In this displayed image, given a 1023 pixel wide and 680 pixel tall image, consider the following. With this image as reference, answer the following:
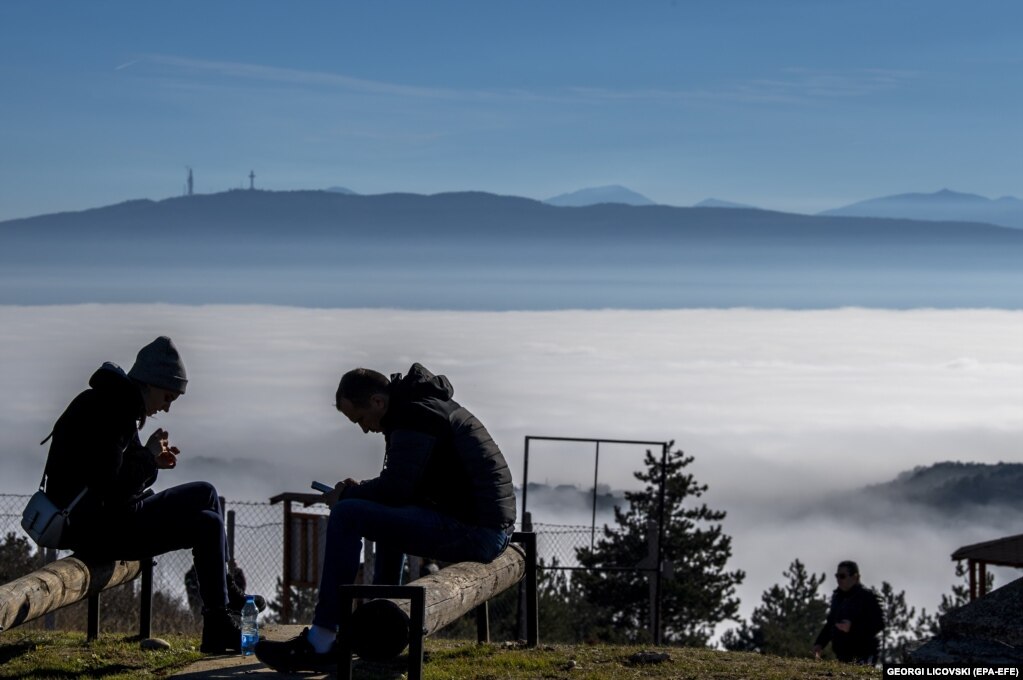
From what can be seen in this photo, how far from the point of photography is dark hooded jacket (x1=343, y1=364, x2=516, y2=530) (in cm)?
665

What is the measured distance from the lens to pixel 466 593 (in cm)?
717

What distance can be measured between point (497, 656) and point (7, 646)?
267cm

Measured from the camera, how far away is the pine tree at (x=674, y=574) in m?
28.2

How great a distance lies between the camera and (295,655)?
6758 millimetres

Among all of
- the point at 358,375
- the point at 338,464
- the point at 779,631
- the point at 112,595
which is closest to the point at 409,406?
the point at 358,375

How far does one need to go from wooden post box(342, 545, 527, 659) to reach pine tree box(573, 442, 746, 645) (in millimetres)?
18446

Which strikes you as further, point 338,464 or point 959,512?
point 959,512

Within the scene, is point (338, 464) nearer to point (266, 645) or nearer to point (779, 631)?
point (779, 631)

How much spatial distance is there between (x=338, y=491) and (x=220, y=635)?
1113mm

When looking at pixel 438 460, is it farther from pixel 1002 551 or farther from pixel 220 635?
pixel 1002 551

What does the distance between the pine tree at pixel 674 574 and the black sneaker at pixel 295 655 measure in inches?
759

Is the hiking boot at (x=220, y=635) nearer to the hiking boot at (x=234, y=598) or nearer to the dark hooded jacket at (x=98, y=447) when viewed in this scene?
the hiking boot at (x=234, y=598)

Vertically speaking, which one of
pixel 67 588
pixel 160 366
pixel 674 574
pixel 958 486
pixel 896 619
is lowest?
pixel 958 486

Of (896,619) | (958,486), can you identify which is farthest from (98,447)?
(958,486)
